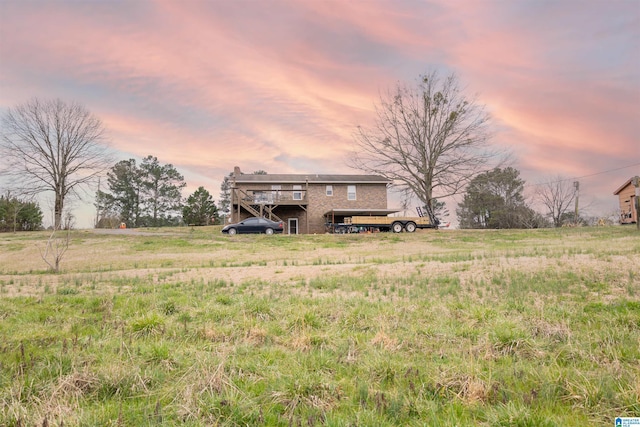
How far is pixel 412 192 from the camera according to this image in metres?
33.8

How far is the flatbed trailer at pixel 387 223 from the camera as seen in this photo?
2970 centimetres

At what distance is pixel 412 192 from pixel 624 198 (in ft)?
88.5

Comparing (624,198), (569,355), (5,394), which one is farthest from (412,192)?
(5,394)

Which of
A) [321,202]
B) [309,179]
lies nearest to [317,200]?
[321,202]

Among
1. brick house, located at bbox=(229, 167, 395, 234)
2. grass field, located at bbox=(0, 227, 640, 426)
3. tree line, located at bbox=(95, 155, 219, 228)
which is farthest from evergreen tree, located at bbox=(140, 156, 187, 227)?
grass field, located at bbox=(0, 227, 640, 426)

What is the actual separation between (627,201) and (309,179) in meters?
35.1

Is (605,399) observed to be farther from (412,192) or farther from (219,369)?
(412,192)

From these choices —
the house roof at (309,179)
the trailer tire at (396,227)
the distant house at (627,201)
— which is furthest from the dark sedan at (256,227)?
the distant house at (627,201)

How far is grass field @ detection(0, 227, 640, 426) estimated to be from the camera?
2922 millimetres

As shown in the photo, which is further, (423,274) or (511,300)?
(423,274)

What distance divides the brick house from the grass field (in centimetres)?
2614

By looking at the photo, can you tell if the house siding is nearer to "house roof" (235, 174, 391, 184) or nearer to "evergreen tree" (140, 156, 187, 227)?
"house roof" (235, 174, 391, 184)

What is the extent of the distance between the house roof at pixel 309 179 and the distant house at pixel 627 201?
2559cm

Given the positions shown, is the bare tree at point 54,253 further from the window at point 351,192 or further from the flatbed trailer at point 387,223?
the window at point 351,192
